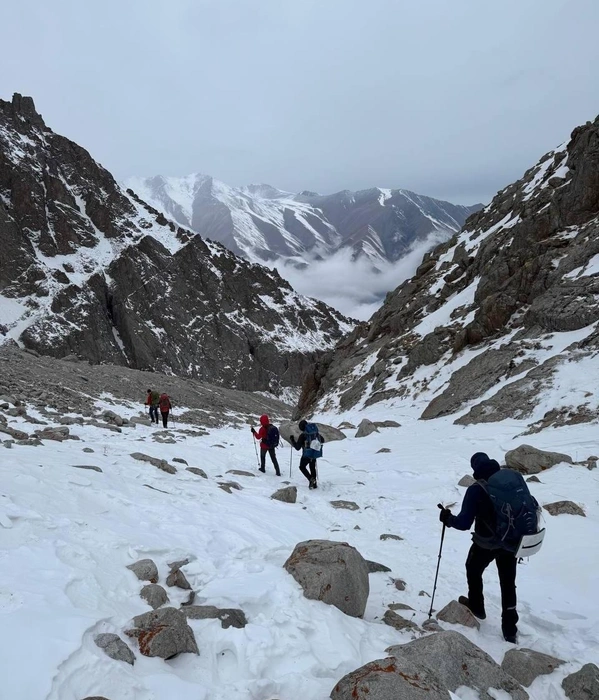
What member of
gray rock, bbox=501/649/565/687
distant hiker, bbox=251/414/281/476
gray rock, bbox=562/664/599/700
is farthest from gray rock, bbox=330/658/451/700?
distant hiker, bbox=251/414/281/476

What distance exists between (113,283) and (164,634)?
12809 cm

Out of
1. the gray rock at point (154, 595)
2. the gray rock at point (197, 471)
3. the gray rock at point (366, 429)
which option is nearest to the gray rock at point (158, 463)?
the gray rock at point (197, 471)

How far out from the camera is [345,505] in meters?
10.8

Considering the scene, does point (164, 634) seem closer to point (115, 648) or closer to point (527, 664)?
point (115, 648)

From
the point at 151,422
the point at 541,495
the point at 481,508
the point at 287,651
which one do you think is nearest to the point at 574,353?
the point at 541,495

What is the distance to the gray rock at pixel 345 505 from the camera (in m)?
10.7

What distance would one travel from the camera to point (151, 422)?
75.4ft

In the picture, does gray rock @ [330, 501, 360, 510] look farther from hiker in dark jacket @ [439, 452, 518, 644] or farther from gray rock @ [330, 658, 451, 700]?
gray rock @ [330, 658, 451, 700]

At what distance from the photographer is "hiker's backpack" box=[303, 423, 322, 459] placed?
12.2m

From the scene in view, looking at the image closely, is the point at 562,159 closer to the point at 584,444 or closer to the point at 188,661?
the point at 584,444

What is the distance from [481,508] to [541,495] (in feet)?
17.4

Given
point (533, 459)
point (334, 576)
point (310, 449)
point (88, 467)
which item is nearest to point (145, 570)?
point (334, 576)

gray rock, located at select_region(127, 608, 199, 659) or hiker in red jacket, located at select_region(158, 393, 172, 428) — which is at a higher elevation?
hiker in red jacket, located at select_region(158, 393, 172, 428)

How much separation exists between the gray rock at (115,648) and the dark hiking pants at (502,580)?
4.25 m
